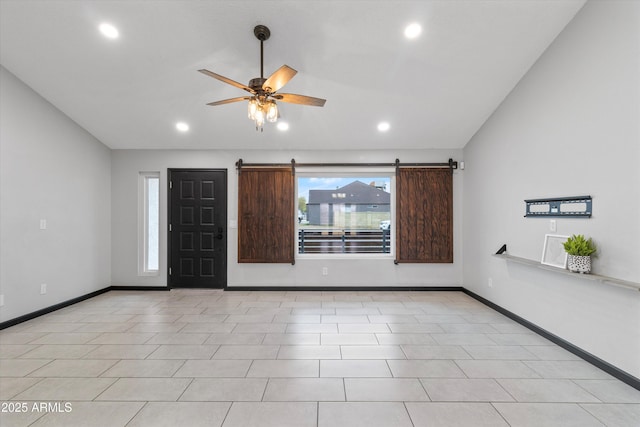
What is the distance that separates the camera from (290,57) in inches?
131

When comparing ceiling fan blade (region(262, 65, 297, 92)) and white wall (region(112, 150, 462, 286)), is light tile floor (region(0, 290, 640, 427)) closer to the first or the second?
white wall (region(112, 150, 462, 286))

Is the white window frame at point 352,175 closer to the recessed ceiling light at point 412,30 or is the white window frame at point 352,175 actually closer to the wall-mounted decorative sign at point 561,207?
the wall-mounted decorative sign at point 561,207

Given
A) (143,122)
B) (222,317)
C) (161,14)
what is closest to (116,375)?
(222,317)

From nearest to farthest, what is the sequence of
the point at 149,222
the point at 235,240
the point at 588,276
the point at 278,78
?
the point at 278,78
the point at 588,276
the point at 235,240
the point at 149,222

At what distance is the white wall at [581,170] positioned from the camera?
2.41 metres

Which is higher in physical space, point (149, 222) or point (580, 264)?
point (149, 222)

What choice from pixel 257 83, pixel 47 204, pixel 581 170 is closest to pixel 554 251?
pixel 581 170

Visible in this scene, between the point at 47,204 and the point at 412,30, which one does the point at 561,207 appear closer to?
the point at 412,30

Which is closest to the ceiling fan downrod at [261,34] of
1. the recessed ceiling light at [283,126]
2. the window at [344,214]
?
the recessed ceiling light at [283,126]

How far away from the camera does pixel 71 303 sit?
4.50 m

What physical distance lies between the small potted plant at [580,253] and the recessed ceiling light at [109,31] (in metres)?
4.76

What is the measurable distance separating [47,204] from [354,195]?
178 inches

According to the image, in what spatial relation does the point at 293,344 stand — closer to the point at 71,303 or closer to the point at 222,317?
the point at 222,317

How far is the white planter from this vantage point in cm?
269
